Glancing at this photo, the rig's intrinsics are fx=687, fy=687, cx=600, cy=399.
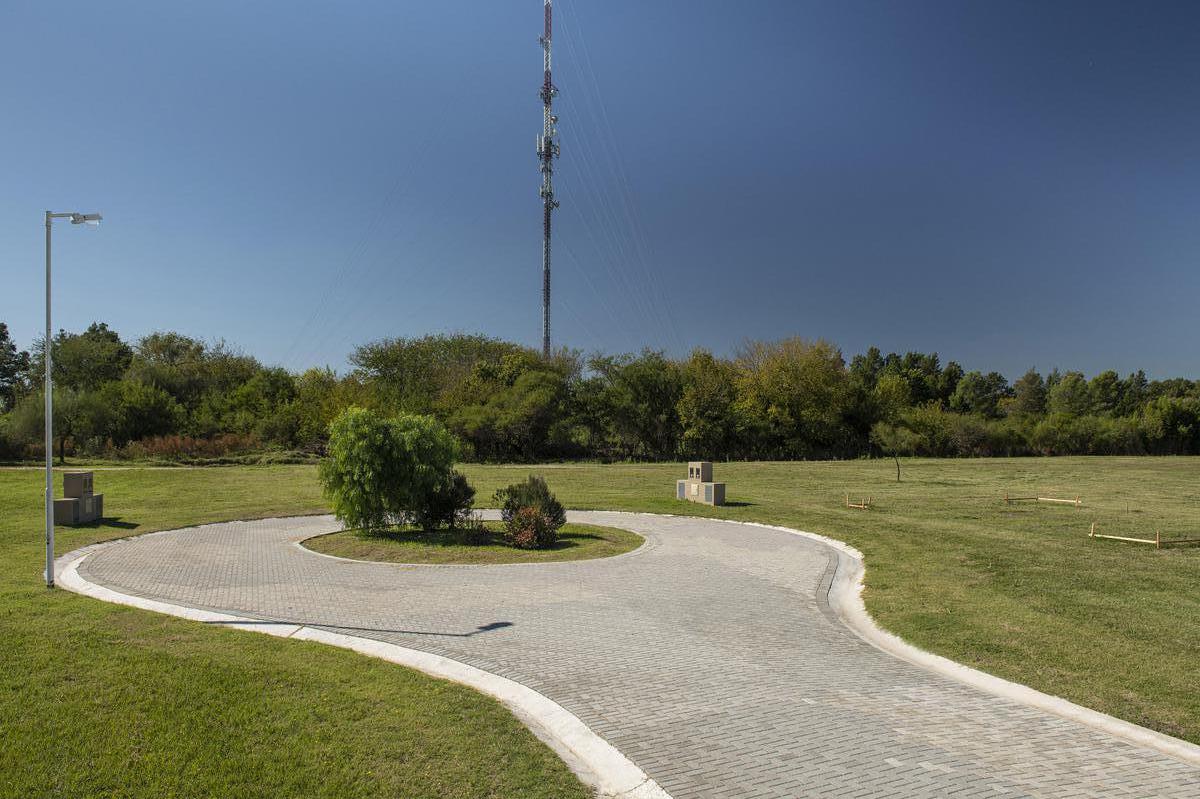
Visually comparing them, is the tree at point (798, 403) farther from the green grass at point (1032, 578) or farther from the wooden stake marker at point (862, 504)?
the wooden stake marker at point (862, 504)

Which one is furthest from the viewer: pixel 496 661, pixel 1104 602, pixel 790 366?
pixel 790 366

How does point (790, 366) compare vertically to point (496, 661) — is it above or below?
above

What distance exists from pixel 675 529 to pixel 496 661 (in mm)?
11089

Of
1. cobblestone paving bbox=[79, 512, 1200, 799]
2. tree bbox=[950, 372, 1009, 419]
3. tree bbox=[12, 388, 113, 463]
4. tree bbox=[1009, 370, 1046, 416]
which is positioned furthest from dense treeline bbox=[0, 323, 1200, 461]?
cobblestone paving bbox=[79, 512, 1200, 799]

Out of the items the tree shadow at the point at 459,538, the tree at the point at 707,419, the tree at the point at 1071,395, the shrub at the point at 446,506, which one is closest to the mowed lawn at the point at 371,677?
the tree shadow at the point at 459,538

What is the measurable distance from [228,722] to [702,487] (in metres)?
19.5

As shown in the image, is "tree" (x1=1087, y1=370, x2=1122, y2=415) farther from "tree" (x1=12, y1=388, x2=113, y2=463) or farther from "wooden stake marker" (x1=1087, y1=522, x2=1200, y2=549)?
"tree" (x1=12, y1=388, x2=113, y2=463)

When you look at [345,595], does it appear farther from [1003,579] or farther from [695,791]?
[1003,579]

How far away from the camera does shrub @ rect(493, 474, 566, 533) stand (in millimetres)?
15707

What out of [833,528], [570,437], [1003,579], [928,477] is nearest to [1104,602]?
[1003,579]

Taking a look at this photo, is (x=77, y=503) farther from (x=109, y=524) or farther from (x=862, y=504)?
(x=862, y=504)

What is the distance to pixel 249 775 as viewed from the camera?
4.62 metres

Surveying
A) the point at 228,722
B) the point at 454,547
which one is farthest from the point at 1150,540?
the point at 228,722

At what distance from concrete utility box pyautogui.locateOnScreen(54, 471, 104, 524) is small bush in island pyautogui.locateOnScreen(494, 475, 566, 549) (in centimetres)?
1069
